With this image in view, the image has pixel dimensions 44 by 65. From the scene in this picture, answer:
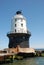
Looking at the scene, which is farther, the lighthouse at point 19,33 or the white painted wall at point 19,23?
the white painted wall at point 19,23

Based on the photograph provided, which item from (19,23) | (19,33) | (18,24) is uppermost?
(19,23)

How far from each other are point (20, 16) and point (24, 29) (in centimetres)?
384

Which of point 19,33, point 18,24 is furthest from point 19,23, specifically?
point 19,33

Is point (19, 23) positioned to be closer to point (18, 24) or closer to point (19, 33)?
point (18, 24)

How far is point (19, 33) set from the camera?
164 ft

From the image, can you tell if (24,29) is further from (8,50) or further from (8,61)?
(8,61)

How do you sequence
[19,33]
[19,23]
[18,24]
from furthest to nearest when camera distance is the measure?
[19,23] < [18,24] < [19,33]

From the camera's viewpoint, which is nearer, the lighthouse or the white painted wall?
the lighthouse

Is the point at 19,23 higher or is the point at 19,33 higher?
the point at 19,23

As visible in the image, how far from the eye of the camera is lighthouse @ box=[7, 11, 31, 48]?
5009 cm

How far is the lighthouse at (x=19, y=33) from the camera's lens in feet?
164

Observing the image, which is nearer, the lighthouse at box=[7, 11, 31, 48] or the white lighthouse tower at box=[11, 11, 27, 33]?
the lighthouse at box=[7, 11, 31, 48]

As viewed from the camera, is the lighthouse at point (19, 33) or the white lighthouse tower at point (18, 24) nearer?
the lighthouse at point (19, 33)

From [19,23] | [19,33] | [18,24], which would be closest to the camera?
[19,33]
